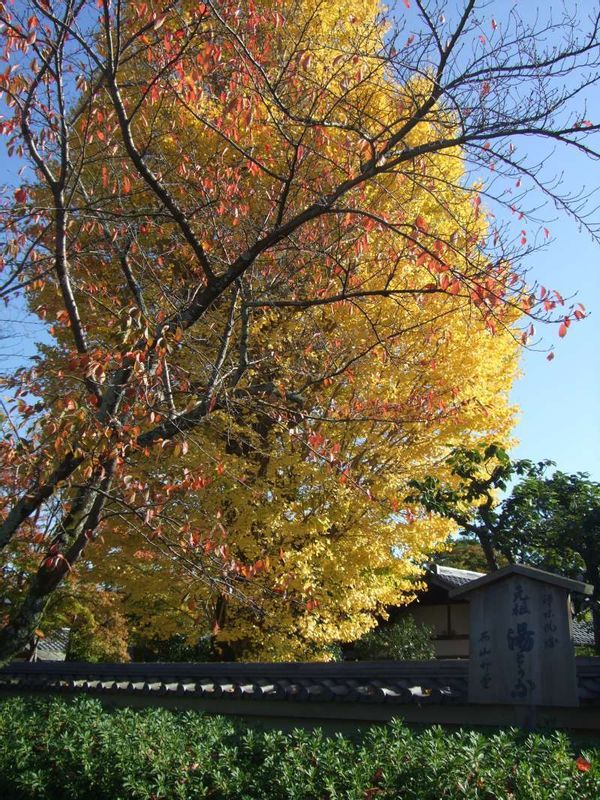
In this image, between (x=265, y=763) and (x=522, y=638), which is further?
(x=522, y=638)

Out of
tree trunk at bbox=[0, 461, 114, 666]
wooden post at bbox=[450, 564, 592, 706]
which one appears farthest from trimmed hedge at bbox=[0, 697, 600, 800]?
tree trunk at bbox=[0, 461, 114, 666]

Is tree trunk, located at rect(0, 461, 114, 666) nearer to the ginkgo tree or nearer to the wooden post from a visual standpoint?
the ginkgo tree

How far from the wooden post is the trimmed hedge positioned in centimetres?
50

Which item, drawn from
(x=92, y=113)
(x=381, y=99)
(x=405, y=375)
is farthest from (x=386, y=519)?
(x=92, y=113)

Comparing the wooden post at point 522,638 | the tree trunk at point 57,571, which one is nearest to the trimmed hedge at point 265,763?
the wooden post at point 522,638

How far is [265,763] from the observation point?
4.20 meters

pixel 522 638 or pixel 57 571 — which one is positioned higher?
pixel 57 571

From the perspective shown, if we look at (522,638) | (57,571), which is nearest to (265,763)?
(57,571)

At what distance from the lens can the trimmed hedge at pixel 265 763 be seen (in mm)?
3521

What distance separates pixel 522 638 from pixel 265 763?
7.47 ft

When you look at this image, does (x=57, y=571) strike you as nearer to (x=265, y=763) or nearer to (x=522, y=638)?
(x=265, y=763)

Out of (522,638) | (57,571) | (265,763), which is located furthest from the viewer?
(522,638)

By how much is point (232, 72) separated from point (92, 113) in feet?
4.16

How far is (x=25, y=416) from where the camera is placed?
5145 mm
